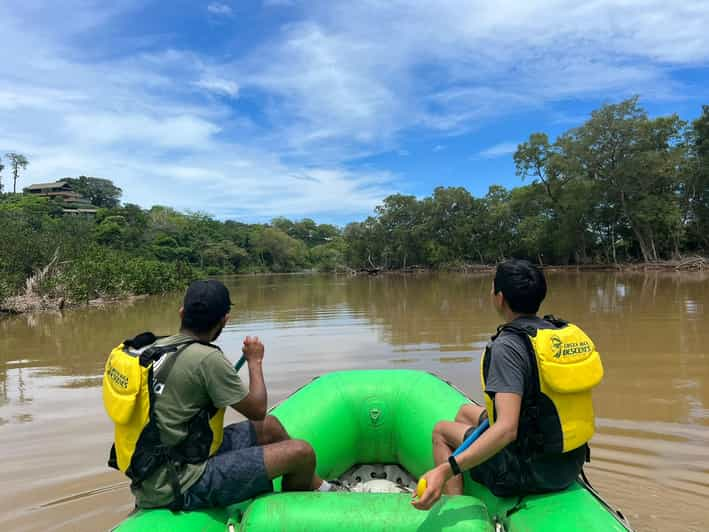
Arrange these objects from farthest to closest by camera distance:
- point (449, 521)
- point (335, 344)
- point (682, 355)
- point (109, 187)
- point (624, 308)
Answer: point (109, 187) < point (624, 308) < point (335, 344) < point (682, 355) < point (449, 521)

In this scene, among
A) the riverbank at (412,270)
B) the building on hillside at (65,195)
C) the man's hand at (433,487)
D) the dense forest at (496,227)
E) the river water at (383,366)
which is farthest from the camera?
the building on hillside at (65,195)

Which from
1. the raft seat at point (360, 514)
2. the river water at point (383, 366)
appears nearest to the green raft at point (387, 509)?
the raft seat at point (360, 514)

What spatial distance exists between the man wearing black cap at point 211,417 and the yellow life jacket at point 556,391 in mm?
818

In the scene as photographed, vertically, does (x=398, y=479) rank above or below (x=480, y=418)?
below

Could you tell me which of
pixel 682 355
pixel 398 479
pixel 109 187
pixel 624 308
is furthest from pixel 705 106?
pixel 109 187

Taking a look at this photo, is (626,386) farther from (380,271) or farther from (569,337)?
(380,271)

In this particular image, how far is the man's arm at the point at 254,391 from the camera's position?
6.09 ft

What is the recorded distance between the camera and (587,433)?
5.64 feet

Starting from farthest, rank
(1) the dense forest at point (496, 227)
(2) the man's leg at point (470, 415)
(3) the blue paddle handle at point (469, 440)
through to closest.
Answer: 1. (1) the dense forest at point (496, 227)
2. (2) the man's leg at point (470, 415)
3. (3) the blue paddle handle at point (469, 440)

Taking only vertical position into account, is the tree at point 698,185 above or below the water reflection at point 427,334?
above

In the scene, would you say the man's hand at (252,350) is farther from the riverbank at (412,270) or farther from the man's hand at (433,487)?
the riverbank at (412,270)

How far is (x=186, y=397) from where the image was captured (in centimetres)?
170

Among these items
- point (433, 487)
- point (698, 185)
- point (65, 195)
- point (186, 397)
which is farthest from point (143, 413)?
point (65, 195)

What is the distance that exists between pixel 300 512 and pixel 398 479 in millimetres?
1374
